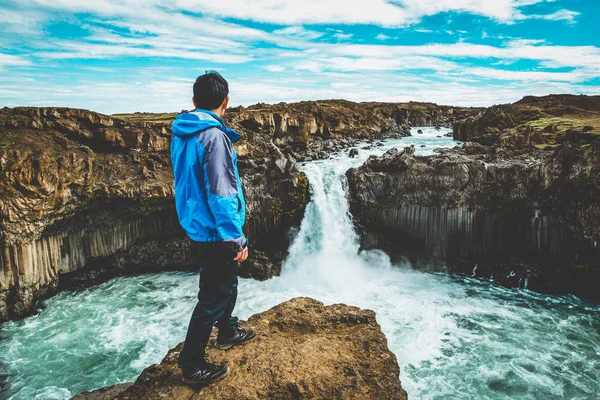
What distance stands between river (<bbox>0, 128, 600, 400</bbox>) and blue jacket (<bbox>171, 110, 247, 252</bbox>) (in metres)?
8.19

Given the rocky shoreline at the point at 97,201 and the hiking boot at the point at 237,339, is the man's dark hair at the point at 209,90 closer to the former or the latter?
the hiking boot at the point at 237,339

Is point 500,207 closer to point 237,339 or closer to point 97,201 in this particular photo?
point 237,339

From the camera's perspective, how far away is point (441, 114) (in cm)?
6694

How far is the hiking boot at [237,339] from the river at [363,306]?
6473 millimetres

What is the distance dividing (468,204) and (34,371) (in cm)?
1814

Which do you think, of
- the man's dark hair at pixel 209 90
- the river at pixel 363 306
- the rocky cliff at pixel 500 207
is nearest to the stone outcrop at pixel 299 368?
the man's dark hair at pixel 209 90

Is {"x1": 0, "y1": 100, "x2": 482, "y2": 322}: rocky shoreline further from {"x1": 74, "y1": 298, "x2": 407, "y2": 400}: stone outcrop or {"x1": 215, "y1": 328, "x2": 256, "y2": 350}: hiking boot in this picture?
{"x1": 215, "y1": 328, "x2": 256, "y2": 350}: hiking boot

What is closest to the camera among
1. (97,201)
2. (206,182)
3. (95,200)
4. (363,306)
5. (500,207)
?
(206,182)

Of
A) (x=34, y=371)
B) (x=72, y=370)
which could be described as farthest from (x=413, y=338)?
(x=34, y=371)

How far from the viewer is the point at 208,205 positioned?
400cm

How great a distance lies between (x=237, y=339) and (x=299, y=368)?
986mm

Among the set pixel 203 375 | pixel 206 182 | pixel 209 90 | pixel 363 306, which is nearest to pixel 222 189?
pixel 206 182

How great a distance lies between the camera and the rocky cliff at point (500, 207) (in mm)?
15109

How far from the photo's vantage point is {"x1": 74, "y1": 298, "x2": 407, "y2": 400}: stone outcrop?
13.8 feet
